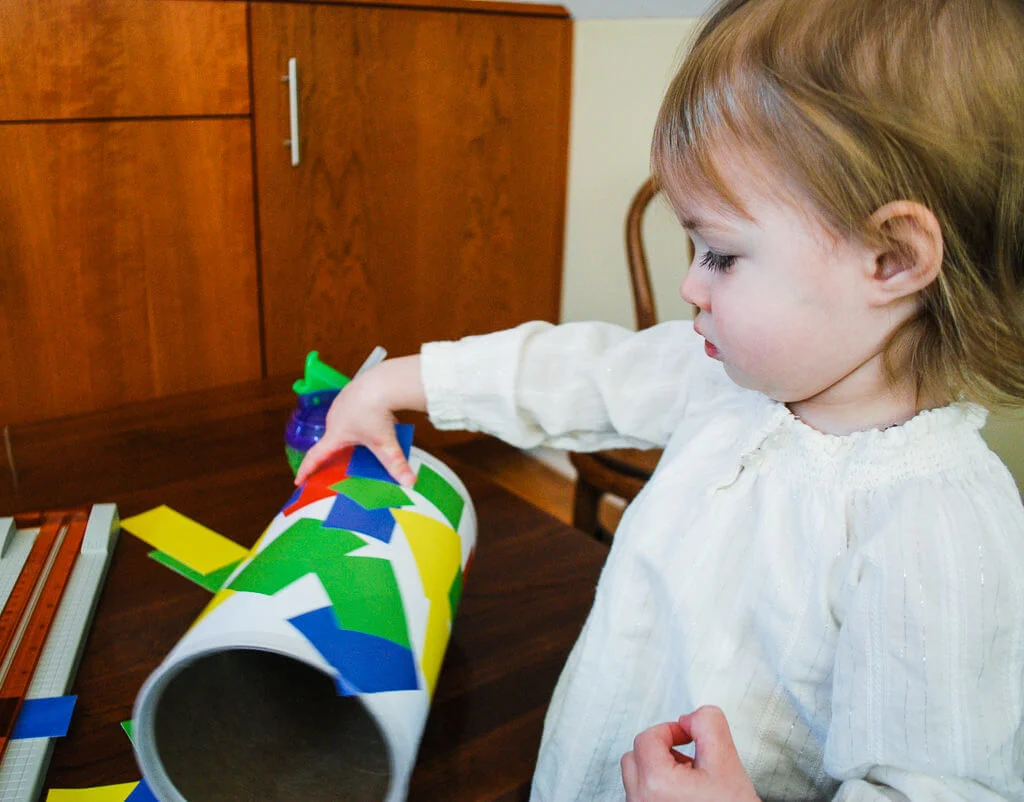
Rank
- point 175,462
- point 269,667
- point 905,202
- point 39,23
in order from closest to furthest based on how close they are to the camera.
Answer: point 905,202, point 269,667, point 175,462, point 39,23

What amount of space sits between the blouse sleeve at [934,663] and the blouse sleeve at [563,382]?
250 mm

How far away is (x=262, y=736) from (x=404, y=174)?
64.9 inches

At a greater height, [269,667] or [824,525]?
[824,525]

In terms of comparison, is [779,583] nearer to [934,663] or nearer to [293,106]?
[934,663]

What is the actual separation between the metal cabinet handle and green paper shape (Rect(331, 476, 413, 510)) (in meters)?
1.38

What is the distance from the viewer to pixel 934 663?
1.66ft

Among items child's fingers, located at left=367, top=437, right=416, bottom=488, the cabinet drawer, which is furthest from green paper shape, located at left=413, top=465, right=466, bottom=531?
the cabinet drawer

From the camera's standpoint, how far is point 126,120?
169 cm

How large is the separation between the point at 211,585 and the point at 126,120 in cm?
125

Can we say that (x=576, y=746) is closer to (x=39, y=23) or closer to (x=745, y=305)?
(x=745, y=305)

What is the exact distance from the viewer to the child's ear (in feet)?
1.61

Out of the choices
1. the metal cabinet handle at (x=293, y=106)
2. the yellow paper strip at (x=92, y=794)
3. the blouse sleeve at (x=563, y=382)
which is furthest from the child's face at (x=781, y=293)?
the metal cabinet handle at (x=293, y=106)

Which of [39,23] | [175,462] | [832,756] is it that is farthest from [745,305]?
[39,23]

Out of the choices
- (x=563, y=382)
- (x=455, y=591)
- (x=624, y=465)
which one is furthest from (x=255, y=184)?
(x=455, y=591)
